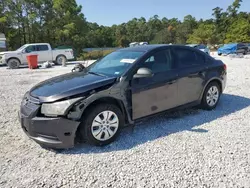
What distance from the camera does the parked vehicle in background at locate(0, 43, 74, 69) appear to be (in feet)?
51.8

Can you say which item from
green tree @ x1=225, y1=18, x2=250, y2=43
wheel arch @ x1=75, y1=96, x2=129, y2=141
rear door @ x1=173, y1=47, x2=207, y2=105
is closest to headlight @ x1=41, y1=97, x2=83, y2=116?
wheel arch @ x1=75, y1=96, x2=129, y2=141

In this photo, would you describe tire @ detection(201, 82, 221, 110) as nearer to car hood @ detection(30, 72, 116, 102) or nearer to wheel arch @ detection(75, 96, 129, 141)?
wheel arch @ detection(75, 96, 129, 141)

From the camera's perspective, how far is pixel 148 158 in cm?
303

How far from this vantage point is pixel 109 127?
3389 millimetres

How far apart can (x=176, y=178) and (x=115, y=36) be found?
76996 millimetres

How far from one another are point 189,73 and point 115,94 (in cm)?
177

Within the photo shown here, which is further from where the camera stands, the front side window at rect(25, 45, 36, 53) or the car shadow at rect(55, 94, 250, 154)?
the front side window at rect(25, 45, 36, 53)

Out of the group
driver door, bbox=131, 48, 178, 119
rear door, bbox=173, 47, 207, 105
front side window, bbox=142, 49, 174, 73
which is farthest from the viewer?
rear door, bbox=173, 47, 207, 105

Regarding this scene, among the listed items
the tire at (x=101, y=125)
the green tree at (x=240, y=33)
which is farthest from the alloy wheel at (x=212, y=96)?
the green tree at (x=240, y=33)

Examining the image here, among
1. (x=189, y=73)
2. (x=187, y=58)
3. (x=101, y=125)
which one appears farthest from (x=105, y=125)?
(x=187, y=58)

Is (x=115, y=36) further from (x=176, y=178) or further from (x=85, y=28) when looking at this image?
(x=176, y=178)

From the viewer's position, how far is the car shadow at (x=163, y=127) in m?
3.35

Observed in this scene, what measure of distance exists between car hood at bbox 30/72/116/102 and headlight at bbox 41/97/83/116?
0.07 meters

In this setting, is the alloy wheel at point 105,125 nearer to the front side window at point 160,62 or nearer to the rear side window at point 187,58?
the front side window at point 160,62
